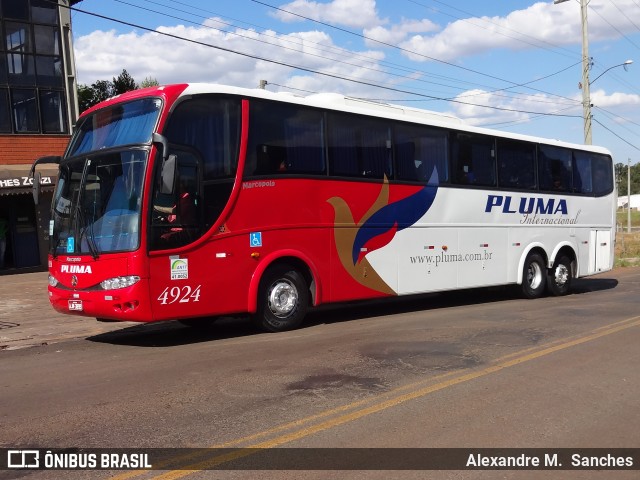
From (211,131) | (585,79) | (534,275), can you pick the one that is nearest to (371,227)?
(211,131)

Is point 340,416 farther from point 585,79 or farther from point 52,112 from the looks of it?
point 585,79

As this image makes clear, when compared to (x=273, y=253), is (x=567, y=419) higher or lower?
lower

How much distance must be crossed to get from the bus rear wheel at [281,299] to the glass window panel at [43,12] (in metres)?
16.9

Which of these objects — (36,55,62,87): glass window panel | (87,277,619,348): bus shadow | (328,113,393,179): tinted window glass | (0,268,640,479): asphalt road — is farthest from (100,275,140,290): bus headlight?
(36,55,62,87): glass window panel

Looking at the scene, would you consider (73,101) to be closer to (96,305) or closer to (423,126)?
(423,126)

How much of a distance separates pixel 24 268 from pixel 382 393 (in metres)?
18.9

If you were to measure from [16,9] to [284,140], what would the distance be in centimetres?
1608

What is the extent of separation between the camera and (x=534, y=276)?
16.0m

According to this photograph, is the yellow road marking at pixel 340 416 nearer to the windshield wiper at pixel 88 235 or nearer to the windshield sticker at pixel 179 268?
the windshield sticker at pixel 179 268

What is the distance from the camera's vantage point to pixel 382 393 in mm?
6516

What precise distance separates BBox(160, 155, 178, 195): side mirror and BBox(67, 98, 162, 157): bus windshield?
1.81ft

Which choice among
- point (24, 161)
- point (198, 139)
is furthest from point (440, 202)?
point (24, 161)

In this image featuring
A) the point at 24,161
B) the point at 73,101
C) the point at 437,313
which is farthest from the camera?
the point at 73,101

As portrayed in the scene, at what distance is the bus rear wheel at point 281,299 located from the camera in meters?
10.2
